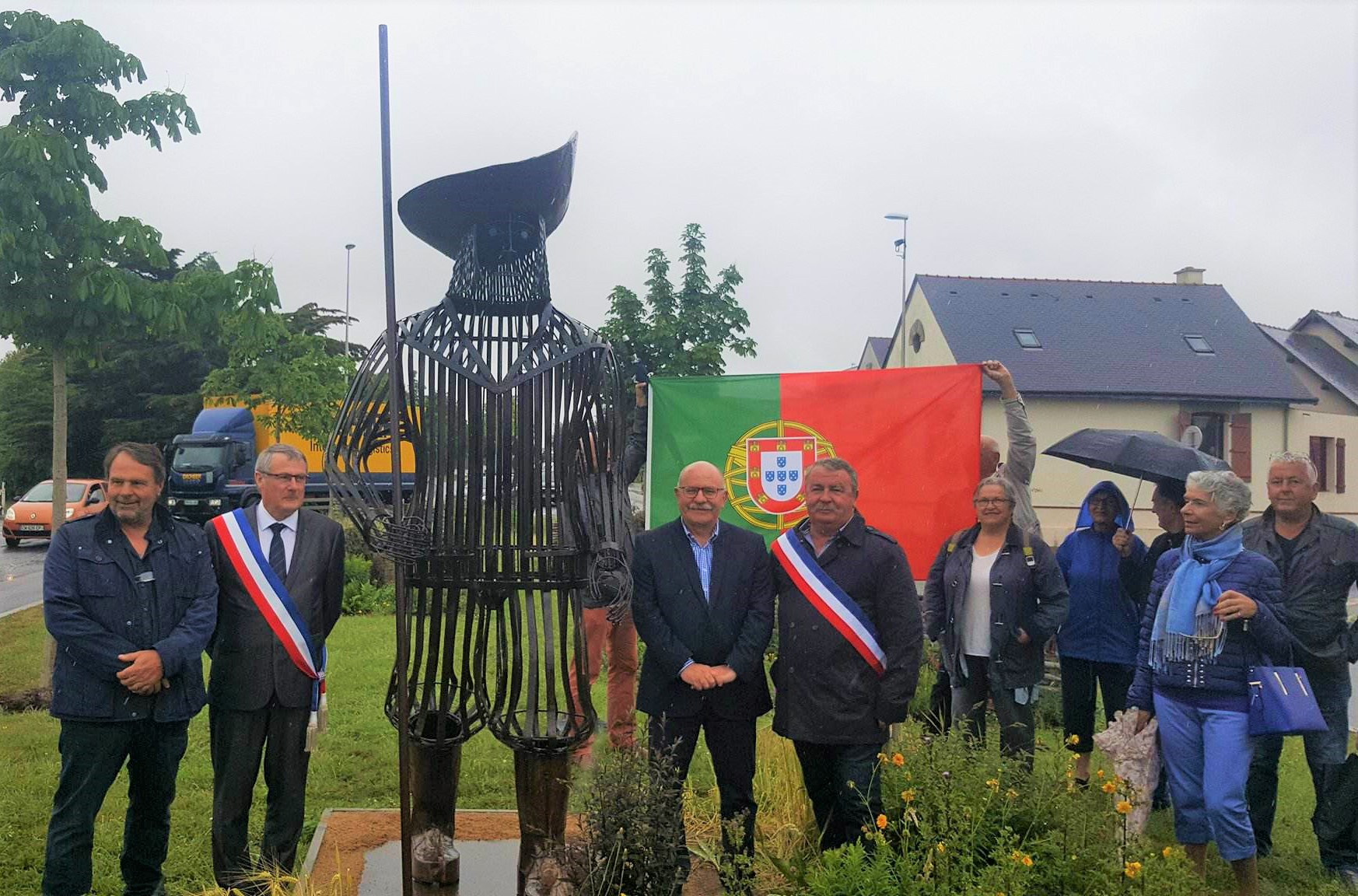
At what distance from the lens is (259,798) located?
5609 mm

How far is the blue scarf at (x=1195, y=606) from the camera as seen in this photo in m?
3.97

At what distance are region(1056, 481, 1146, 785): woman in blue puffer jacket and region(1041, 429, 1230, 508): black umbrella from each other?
0.14 metres

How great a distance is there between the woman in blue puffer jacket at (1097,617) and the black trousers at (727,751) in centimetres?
201

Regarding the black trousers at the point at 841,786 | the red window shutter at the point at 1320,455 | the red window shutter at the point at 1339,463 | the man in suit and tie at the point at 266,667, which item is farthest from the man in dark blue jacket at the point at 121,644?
the red window shutter at the point at 1339,463

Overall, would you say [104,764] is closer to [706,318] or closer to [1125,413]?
[706,318]

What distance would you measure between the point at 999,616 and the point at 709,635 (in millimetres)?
1497

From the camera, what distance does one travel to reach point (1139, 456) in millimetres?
5172

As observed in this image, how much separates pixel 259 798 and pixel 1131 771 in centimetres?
430

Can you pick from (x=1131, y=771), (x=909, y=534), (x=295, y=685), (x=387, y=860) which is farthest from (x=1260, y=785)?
(x=295, y=685)

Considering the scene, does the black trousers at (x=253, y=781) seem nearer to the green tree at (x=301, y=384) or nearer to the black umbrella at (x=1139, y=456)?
the black umbrella at (x=1139, y=456)

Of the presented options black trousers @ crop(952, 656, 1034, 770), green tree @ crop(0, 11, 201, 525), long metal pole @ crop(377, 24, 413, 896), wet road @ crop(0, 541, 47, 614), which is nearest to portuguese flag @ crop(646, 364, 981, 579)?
black trousers @ crop(952, 656, 1034, 770)

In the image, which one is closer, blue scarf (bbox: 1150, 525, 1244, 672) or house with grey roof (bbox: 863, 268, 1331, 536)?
blue scarf (bbox: 1150, 525, 1244, 672)

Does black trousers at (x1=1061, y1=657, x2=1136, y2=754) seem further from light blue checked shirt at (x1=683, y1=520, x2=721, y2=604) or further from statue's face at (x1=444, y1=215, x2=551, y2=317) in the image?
statue's face at (x1=444, y1=215, x2=551, y2=317)

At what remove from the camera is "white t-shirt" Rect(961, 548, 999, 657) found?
4.70 metres
